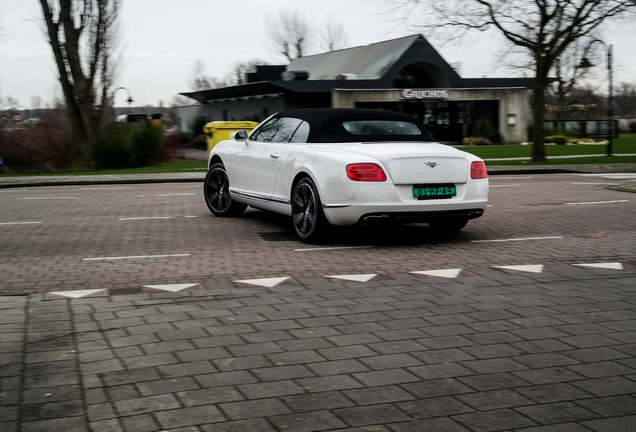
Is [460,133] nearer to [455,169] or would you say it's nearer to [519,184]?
[519,184]

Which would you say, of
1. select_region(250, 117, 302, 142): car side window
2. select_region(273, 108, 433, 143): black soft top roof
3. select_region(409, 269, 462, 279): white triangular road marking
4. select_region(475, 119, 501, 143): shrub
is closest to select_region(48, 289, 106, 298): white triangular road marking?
select_region(409, 269, 462, 279): white triangular road marking

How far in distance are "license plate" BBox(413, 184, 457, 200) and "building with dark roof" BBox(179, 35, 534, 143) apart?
35069 mm

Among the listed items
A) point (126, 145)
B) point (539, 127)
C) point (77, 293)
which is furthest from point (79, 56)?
point (77, 293)

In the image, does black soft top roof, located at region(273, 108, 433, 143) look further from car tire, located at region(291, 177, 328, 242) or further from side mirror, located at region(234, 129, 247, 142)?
side mirror, located at region(234, 129, 247, 142)

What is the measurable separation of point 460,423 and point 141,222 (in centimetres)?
821

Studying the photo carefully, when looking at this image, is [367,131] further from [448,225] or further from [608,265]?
[608,265]

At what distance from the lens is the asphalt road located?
6.97 meters

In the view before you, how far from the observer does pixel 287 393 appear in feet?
12.5

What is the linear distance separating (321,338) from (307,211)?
4.07m

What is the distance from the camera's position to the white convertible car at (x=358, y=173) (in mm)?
8195

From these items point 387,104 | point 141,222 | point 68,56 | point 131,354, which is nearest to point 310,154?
point 141,222

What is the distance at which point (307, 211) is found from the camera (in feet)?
28.7

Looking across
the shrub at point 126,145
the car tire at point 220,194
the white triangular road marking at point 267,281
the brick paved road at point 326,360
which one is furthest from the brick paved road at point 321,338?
the shrub at point 126,145

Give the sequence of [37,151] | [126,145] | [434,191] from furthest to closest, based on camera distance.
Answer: [126,145], [37,151], [434,191]
